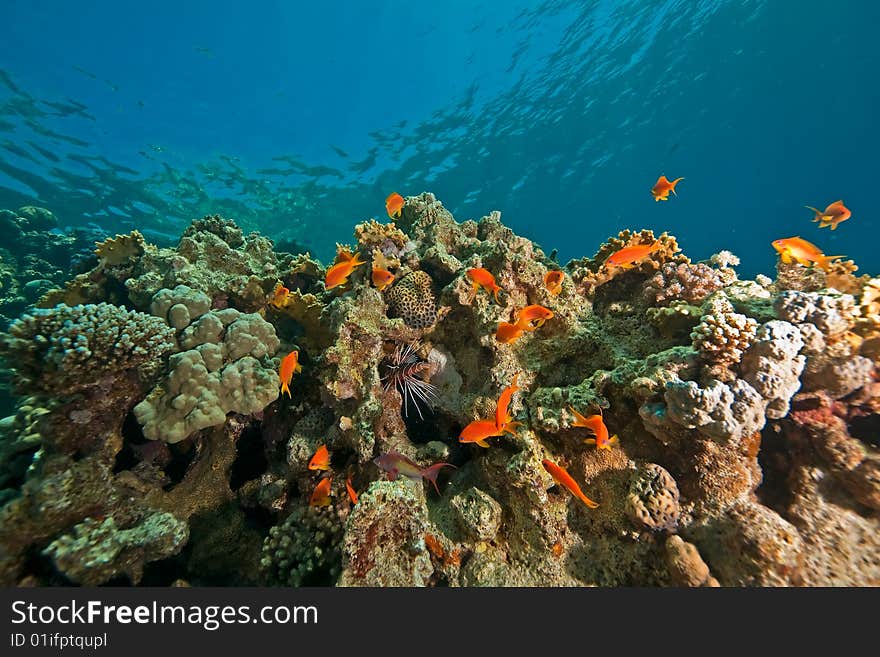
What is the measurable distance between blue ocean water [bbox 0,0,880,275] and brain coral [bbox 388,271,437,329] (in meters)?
24.4

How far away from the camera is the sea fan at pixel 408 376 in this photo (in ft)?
12.7

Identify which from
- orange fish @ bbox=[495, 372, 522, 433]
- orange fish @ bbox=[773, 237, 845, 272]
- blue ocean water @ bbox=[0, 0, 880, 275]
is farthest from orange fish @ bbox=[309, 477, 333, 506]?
blue ocean water @ bbox=[0, 0, 880, 275]

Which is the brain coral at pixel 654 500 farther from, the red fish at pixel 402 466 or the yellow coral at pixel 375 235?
the yellow coral at pixel 375 235

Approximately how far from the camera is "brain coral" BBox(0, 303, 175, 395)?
114 inches

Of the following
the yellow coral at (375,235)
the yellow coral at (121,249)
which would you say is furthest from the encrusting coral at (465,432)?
the yellow coral at (121,249)

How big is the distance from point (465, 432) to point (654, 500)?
63.2 inches

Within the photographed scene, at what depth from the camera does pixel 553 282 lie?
3949 mm

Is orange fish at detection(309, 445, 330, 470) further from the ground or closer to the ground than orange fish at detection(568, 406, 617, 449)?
closer to the ground

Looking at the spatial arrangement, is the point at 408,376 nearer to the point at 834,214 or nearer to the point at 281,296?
the point at 281,296

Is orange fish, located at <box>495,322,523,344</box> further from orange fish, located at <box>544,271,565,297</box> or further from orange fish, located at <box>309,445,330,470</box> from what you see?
orange fish, located at <box>309,445,330,470</box>

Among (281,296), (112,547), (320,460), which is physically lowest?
(112,547)

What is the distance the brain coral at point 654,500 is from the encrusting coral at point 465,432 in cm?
2

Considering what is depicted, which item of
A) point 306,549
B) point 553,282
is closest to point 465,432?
point 306,549

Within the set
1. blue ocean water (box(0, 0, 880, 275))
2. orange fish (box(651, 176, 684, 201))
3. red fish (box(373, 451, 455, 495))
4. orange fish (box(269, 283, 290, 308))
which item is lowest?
red fish (box(373, 451, 455, 495))
